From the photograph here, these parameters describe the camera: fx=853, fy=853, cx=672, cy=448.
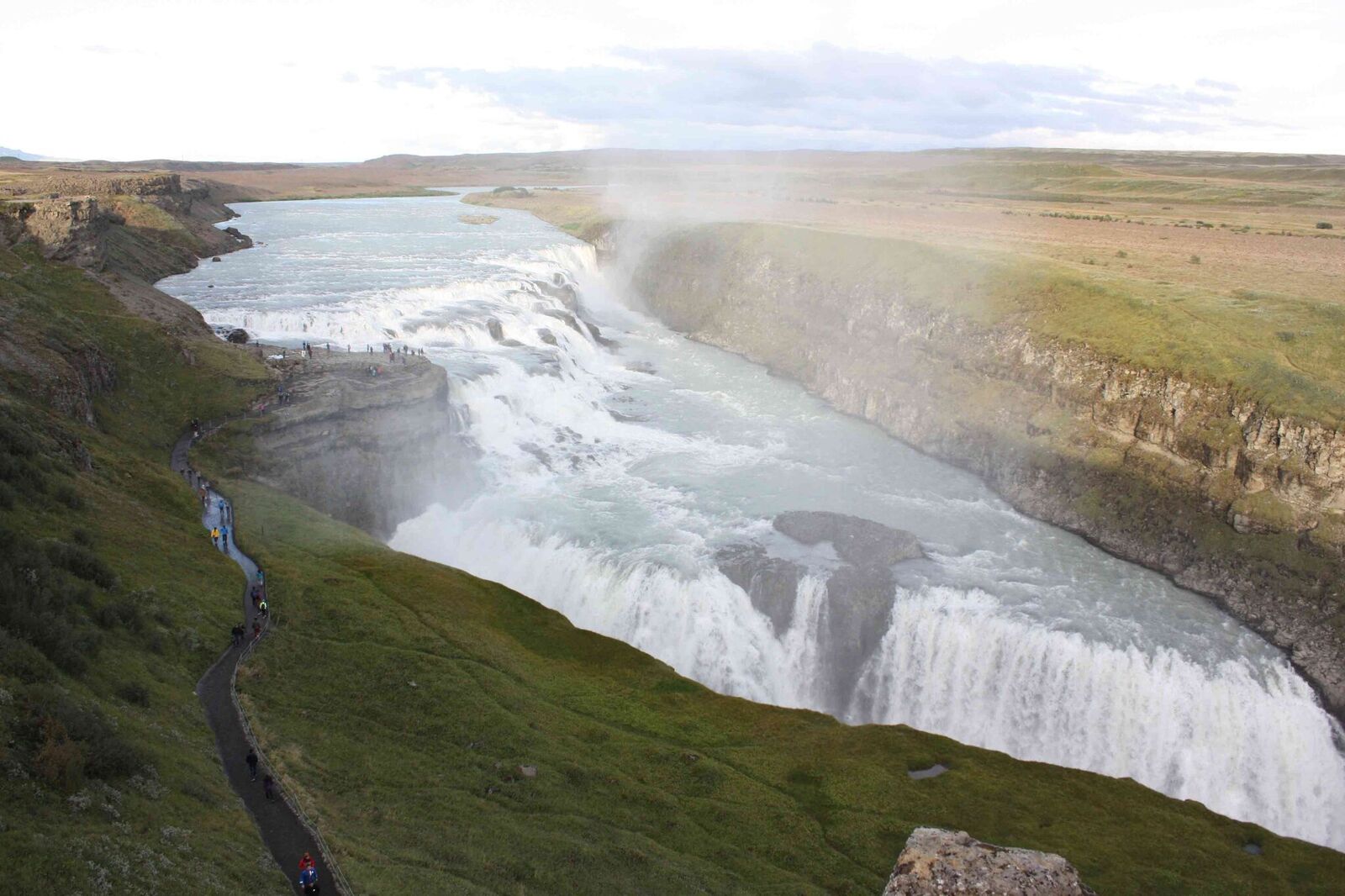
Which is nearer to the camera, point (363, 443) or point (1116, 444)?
point (363, 443)

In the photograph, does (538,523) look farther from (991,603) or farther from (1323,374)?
(1323,374)

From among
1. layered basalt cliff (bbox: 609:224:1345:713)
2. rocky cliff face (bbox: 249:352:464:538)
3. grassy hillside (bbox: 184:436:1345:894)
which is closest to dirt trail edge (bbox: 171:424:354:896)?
grassy hillside (bbox: 184:436:1345:894)

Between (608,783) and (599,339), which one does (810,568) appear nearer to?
(608,783)

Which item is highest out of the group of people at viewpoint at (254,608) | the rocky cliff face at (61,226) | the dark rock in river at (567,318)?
the rocky cliff face at (61,226)

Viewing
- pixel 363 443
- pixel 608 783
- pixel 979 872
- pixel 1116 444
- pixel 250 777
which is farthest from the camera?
pixel 1116 444

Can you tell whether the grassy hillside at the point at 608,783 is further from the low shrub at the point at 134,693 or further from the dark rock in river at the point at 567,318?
the dark rock in river at the point at 567,318

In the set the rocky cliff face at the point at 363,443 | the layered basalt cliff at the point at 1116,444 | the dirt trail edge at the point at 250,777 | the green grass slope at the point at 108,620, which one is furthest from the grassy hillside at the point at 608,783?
the layered basalt cliff at the point at 1116,444

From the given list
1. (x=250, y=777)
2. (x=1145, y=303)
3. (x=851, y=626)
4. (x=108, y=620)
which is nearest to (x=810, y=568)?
(x=851, y=626)

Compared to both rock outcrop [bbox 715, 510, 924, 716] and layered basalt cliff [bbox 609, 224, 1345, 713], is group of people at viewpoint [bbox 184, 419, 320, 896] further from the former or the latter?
layered basalt cliff [bbox 609, 224, 1345, 713]
